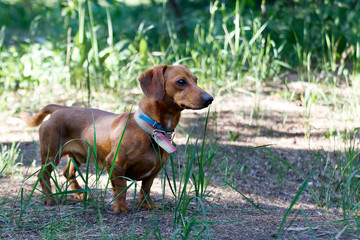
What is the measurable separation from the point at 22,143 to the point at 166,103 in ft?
7.45

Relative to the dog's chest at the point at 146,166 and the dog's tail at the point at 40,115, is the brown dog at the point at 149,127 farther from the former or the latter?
the dog's tail at the point at 40,115

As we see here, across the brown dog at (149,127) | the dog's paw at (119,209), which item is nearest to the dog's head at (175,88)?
the brown dog at (149,127)

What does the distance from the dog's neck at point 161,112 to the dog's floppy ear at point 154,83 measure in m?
0.07

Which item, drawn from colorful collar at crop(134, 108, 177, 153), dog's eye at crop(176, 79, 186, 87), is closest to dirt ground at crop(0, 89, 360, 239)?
colorful collar at crop(134, 108, 177, 153)

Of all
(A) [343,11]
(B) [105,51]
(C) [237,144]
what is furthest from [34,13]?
(C) [237,144]

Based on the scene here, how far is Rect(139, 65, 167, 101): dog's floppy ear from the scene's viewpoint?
2691mm

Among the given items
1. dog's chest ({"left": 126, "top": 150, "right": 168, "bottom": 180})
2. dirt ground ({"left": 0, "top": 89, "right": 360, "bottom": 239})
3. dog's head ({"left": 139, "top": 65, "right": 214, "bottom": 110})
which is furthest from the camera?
dog's chest ({"left": 126, "top": 150, "right": 168, "bottom": 180})

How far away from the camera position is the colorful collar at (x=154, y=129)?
263 centimetres

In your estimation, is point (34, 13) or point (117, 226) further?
point (34, 13)

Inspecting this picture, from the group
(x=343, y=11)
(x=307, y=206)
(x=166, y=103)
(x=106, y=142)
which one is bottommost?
(x=307, y=206)

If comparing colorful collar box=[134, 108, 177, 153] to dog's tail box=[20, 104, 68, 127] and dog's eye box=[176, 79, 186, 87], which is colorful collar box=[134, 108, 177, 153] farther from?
dog's tail box=[20, 104, 68, 127]

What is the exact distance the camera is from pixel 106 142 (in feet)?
9.71

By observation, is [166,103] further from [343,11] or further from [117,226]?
[343,11]

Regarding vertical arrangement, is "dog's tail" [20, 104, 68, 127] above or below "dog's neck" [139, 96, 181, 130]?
below
